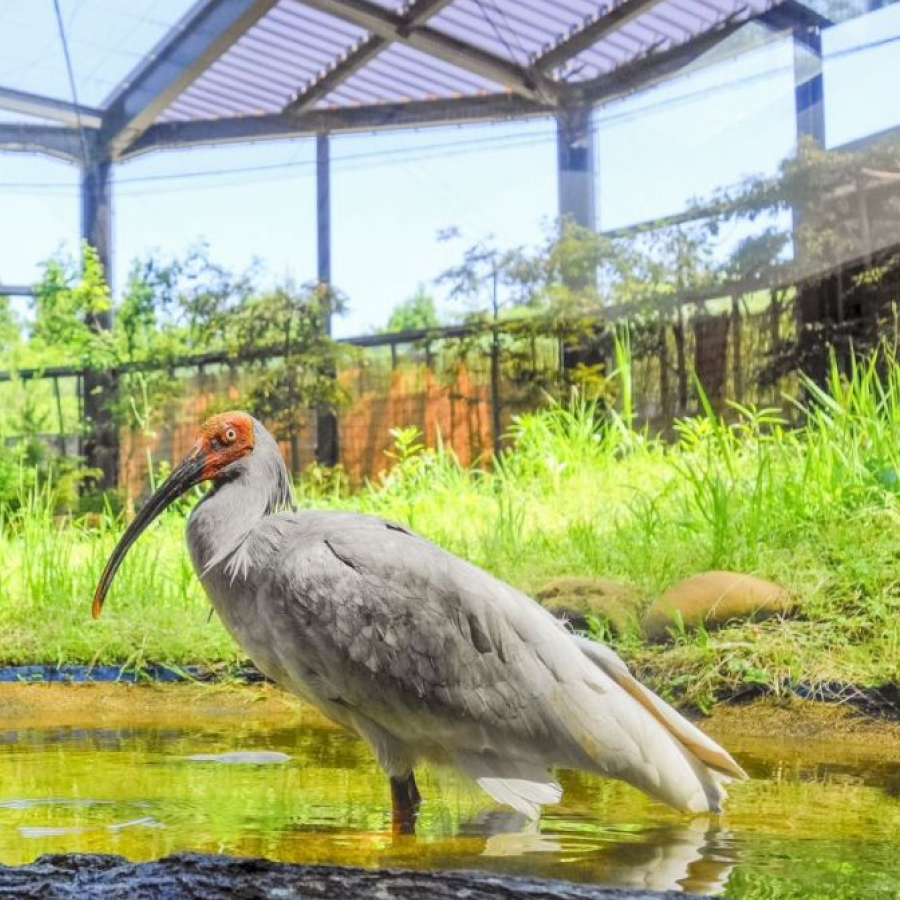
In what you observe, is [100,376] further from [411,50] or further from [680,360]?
[680,360]

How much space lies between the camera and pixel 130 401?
11398 millimetres

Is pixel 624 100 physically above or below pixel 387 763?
above

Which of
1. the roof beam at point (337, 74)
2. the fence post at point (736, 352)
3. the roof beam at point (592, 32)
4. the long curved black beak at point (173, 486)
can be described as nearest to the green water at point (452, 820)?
the long curved black beak at point (173, 486)

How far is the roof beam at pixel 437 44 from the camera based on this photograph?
11062 mm

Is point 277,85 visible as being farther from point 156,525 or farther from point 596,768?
point 596,768

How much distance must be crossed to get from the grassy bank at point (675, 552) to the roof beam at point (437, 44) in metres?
3.46

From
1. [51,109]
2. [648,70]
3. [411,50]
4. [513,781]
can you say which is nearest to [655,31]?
[648,70]

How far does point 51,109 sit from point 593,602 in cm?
777

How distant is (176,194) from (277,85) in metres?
1.22

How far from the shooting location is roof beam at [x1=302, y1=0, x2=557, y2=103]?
11062 millimetres

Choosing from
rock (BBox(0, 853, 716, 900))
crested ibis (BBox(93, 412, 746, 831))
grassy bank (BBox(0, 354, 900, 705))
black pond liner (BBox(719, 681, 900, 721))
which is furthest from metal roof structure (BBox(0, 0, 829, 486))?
rock (BBox(0, 853, 716, 900))

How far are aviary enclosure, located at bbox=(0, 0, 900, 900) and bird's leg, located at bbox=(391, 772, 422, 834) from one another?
0.04 ft

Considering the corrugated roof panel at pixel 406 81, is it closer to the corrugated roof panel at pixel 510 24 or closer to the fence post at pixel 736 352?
the corrugated roof panel at pixel 510 24

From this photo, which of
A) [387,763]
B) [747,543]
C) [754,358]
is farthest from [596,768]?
[754,358]
